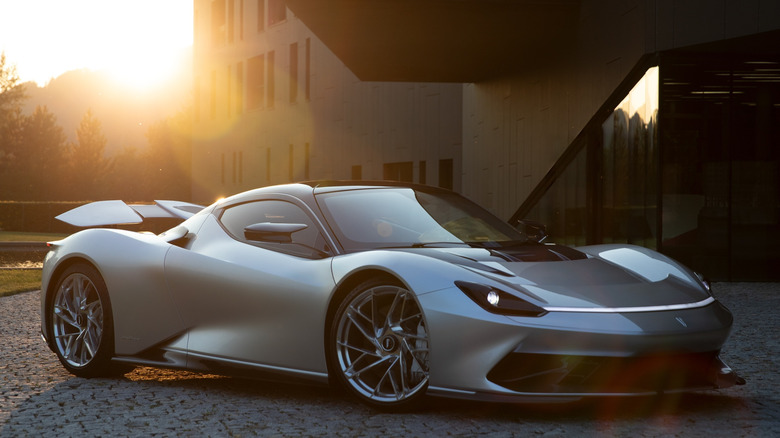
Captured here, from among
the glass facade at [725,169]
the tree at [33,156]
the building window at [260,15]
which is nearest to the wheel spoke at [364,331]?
the glass facade at [725,169]

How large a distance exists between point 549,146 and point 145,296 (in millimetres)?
14317

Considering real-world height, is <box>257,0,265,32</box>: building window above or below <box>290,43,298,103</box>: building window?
above

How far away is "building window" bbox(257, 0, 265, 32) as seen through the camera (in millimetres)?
38562

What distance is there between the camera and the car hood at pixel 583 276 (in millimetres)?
4395

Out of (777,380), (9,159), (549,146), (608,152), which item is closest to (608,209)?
(608,152)

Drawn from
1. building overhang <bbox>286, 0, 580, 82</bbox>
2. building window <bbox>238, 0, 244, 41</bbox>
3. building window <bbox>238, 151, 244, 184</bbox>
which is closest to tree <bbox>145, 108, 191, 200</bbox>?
building window <bbox>238, 151, 244, 184</bbox>

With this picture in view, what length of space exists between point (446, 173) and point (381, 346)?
24.0 meters

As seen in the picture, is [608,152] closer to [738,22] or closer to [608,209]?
[608,209]

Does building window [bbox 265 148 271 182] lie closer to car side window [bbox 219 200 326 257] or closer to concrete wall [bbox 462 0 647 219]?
concrete wall [bbox 462 0 647 219]

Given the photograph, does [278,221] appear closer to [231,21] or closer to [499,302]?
[499,302]

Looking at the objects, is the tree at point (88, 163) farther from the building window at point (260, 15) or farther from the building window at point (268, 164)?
the building window at point (260, 15)

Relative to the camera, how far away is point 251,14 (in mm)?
39281

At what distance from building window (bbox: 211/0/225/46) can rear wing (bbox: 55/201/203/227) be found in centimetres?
3625

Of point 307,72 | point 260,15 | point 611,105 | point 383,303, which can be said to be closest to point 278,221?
point 383,303
